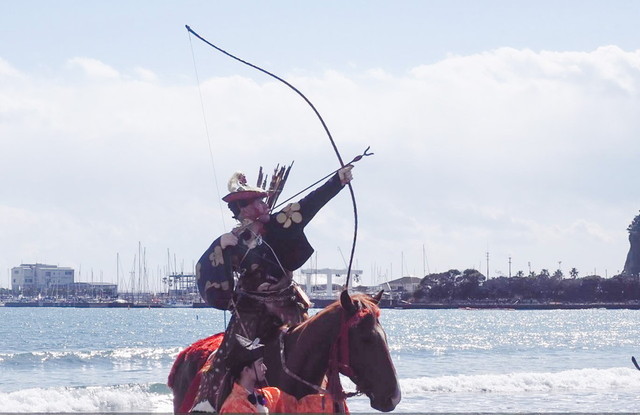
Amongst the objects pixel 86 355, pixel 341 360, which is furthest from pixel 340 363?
pixel 86 355

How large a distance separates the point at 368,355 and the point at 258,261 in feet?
4.90

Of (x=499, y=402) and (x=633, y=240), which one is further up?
(x=633, y=240)

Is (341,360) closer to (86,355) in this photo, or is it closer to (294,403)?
(294,403)

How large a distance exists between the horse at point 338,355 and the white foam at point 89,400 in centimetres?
1924

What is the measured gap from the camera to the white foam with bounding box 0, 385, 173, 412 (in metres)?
25.6

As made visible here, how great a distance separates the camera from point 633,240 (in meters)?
193

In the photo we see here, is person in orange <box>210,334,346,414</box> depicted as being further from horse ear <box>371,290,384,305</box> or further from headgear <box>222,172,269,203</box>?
headgear <box>222,172,269,203</box>

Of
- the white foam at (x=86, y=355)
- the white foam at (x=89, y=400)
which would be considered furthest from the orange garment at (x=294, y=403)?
the white foam at (x=86, y=355)

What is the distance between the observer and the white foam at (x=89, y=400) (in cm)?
2563

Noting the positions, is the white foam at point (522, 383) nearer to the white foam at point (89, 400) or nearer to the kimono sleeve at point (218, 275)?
the white foam at point (89, 400)

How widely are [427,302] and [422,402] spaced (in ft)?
427

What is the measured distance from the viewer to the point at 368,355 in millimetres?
6367

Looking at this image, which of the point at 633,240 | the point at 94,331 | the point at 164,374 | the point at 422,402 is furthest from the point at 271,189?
the point at 633,240

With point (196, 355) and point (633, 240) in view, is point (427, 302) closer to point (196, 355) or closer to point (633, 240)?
point (633, 240)
